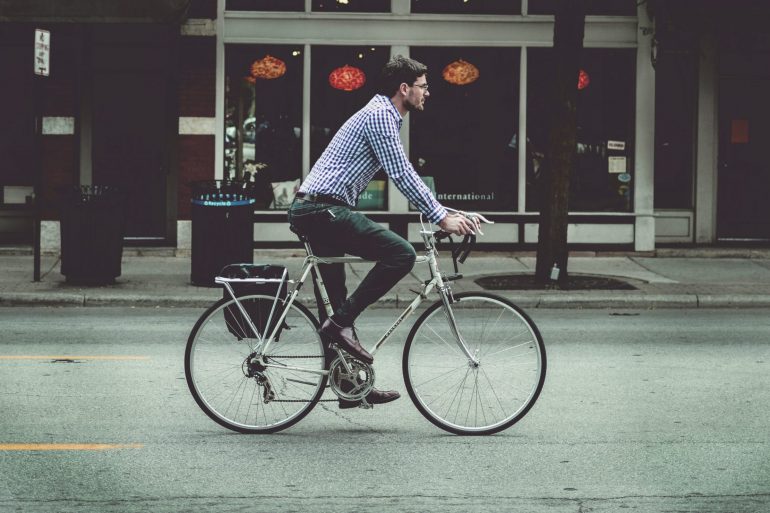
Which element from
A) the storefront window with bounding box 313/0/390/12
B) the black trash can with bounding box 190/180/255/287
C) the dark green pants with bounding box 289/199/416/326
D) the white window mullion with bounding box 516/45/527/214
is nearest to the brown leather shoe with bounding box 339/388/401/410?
the dark green pants with bounding box 289/199/416/326

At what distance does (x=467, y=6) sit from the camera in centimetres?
1761

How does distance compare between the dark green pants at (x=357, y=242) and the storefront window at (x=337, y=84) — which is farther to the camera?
the storefront window at (x=337, y=84)

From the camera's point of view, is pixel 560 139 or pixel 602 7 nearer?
pixel 560 139

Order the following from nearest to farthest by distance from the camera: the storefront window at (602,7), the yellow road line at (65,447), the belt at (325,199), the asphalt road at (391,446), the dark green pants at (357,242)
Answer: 1. the asphalt road at (391,446)
2. the yellow road line at (65,447)
3. the dark green pants at (357,242)
4. the belt at (325,199)
5. the storefront window at (602,7)

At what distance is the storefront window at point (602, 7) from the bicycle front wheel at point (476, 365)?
1150 centimetres

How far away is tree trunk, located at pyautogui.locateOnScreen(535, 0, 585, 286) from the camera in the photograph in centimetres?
1394

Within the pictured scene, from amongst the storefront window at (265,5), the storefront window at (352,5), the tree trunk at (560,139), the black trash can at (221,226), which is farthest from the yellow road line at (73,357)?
the storefront window at (352,5)

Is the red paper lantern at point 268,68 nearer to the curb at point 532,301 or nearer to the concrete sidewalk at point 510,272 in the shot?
the concrete sidewalk at point 510,272

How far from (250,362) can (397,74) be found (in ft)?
5.61

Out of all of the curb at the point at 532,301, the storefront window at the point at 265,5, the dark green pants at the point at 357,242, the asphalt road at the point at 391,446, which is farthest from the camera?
the storefront window at the point at 265,5

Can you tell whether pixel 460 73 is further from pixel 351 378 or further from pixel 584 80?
pixel 351 378

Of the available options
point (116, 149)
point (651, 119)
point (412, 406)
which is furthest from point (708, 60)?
point (412, 406)

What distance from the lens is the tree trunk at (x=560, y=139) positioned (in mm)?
13938

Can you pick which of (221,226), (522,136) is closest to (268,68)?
(522,136)
